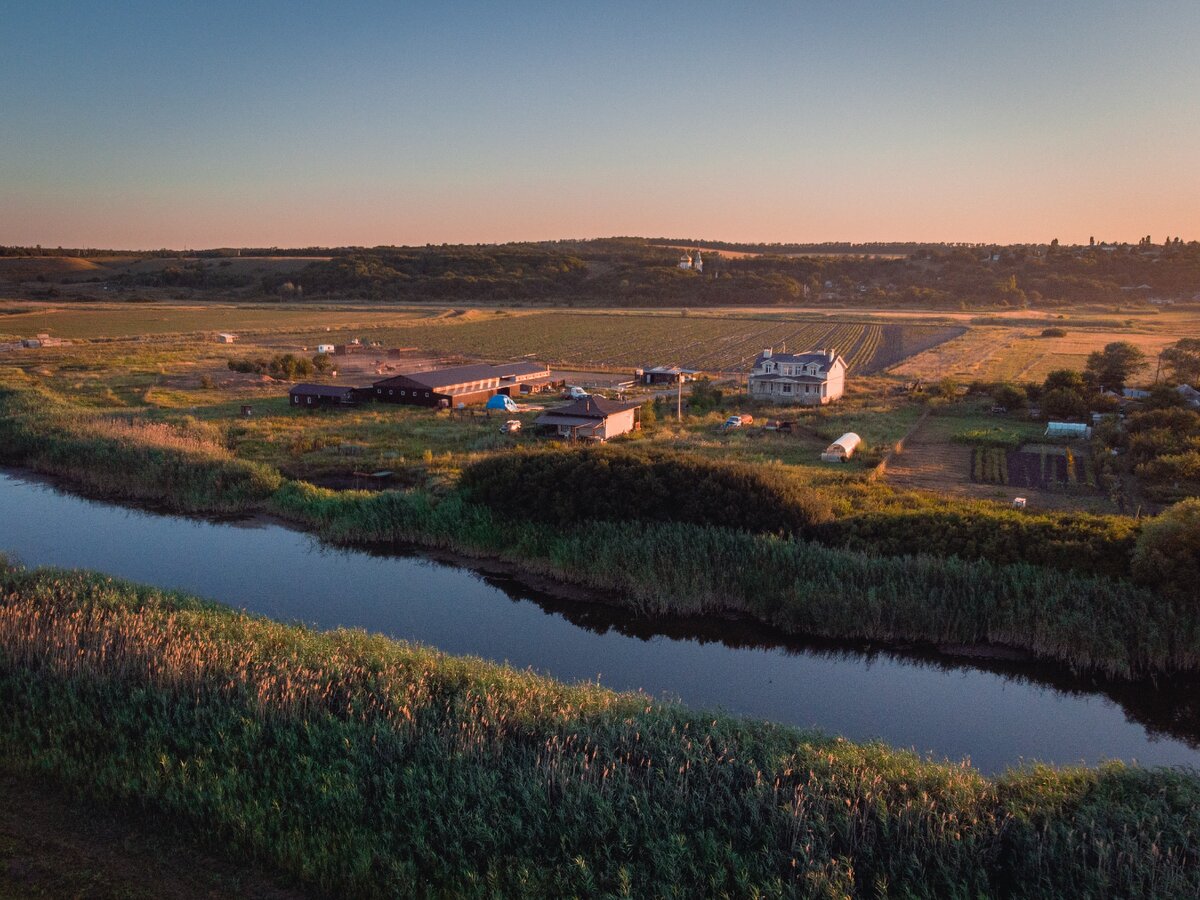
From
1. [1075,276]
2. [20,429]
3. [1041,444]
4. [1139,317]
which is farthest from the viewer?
[1075,276]

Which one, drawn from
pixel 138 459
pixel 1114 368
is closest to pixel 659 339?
pixel 1114 368

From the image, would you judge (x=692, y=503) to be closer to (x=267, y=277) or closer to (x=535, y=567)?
(x=535, y=567)

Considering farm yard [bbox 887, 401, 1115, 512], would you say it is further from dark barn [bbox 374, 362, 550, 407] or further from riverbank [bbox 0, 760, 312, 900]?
Answer: riverbank [bbox 0, 760, 312, 900]

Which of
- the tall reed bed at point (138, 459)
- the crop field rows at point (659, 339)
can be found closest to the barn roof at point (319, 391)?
the tall reed bed at point (138, 459)

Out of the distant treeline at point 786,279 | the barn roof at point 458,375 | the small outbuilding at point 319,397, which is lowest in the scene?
the small outbuilding at point 319,397

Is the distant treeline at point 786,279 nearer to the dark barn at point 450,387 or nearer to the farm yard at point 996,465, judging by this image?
the dark barn at point 450,387

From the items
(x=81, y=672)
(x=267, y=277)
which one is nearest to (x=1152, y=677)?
(x=81, y=672)
